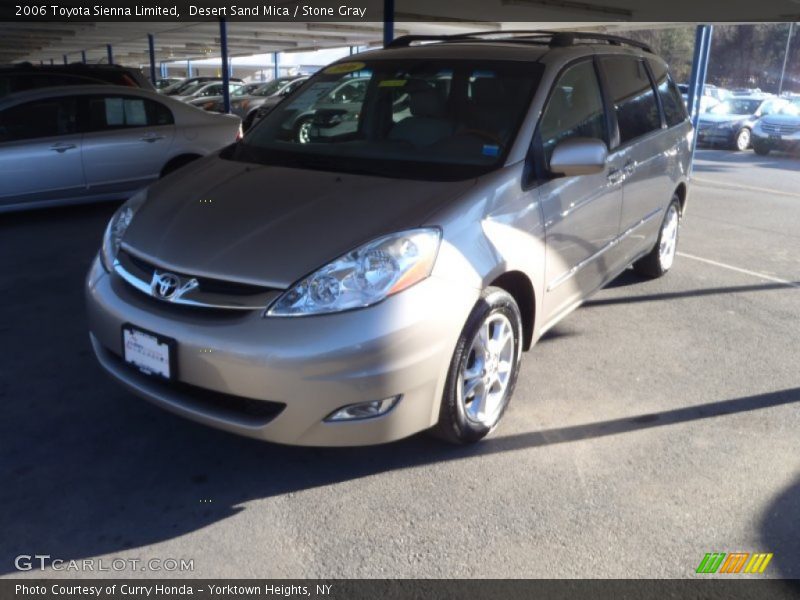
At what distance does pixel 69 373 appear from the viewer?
12.9ft

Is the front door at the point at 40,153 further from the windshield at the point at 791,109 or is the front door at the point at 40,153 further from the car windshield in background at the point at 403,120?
the windshield at the point at 791,109

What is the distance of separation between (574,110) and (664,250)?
2.28 meters

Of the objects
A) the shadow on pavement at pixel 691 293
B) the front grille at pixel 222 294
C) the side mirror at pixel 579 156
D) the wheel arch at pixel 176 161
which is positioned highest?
the side mirror at pixel 579 156

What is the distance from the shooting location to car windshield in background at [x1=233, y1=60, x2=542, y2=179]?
11.4ft

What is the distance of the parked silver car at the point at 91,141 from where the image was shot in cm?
710

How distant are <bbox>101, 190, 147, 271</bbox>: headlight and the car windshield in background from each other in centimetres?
62

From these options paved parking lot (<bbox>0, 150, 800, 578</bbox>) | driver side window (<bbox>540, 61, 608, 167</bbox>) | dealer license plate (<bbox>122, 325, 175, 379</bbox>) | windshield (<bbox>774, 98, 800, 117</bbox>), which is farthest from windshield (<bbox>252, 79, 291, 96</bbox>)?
dealer license plate (<bbox>122, 325, 175, 379</bbox>)

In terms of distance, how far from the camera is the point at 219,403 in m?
2.82

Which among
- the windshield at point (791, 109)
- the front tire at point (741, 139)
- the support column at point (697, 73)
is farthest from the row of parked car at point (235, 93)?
the windshield at point (791, 109)

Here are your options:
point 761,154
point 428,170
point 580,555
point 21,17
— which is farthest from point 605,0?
point 21,17

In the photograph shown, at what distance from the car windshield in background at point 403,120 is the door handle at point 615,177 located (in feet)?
2.62
